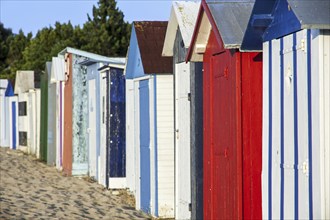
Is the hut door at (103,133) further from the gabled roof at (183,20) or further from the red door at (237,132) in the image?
the red door at (237,132)

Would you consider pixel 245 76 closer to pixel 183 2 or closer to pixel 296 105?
pixel 296 105

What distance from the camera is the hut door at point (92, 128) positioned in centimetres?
1959

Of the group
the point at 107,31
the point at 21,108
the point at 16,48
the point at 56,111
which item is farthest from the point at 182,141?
the point at 16,48

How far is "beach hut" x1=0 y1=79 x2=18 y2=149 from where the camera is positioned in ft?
111

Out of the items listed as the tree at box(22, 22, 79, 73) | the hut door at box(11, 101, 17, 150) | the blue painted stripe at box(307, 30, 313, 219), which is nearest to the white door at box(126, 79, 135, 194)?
the blue painted stripe at box(307, 30, 313, 219)

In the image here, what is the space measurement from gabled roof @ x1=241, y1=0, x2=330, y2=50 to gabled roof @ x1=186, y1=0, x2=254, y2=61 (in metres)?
0.49

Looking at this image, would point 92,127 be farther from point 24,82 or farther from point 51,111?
point 24,82

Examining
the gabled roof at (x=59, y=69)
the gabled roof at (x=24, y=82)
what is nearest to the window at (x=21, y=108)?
the gabled roof at (x=24, y=82)

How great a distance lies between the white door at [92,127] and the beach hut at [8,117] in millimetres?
13316

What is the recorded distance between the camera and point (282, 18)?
675 centimetres

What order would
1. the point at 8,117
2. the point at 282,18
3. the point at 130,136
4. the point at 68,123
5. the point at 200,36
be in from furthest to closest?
the point at 8,117 → the point at 68,123 → the point at 130,136 → the point at 200,36 → the point at 282,18

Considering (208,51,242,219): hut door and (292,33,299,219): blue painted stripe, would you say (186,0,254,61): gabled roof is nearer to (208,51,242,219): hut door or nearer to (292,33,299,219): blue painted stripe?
(208,51,242,219): hut door

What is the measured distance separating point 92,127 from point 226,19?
1174 cm

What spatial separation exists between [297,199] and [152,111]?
695 cm
